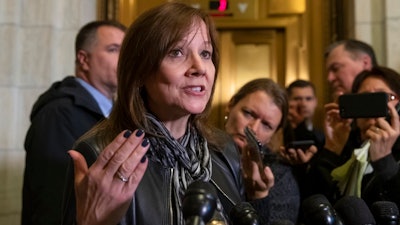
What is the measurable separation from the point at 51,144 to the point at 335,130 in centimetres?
112

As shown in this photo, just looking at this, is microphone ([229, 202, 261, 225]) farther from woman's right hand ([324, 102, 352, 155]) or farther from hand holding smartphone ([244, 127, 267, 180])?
woman's right hand ([324, 102, 352, 155])

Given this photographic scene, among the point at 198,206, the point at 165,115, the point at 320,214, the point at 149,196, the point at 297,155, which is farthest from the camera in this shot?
the point at 297,155

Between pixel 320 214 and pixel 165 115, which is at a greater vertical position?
pixel 165 115

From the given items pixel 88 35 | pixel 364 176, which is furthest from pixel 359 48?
pixel 88 35

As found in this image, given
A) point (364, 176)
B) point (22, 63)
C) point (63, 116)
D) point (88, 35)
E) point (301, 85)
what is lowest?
point (364, 176)

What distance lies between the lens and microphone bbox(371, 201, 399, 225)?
3.33ft

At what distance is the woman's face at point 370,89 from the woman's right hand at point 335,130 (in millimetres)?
65

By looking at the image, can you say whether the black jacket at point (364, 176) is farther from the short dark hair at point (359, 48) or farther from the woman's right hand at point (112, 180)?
the woman's right hand at point (112, 180)

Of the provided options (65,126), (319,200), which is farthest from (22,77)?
(319,200)

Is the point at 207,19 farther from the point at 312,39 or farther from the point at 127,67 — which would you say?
the point at 312,39

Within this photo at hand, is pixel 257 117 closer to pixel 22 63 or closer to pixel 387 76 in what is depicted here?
pixel 387 76

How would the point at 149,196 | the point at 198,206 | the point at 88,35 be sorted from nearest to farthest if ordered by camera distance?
the point at 198,206 < the point at 149,196 < the point at 88,35

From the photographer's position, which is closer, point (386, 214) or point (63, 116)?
point (386, 214)

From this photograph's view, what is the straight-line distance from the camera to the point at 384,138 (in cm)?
173
